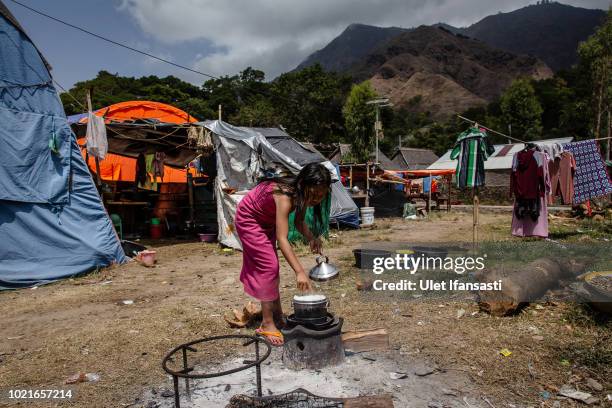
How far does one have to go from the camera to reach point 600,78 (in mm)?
23672

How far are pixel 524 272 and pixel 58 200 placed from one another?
705 centimetres

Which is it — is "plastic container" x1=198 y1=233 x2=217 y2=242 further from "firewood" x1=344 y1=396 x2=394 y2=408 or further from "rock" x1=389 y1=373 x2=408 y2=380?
"firewood" x1=344 y1=396 x2=394 y2=408

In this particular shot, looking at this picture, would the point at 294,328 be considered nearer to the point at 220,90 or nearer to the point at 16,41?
the point at 16,41

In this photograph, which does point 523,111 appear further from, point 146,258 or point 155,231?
point 146,258

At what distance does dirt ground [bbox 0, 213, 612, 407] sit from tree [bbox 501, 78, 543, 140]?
40790 mm

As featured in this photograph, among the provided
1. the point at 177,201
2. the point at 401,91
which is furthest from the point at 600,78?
the point at 401,91

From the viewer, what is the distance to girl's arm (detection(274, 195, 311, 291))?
9.89 ft

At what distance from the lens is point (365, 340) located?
338cm

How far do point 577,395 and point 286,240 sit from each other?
2.28 m

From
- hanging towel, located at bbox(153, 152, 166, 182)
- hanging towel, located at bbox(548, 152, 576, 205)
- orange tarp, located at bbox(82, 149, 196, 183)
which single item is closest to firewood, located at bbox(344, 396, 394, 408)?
hanging towel, located at bbox(548, 152, 576, 205)

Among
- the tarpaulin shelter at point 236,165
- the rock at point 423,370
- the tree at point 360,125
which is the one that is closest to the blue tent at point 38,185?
the tarpaulin shelter at point 236,165

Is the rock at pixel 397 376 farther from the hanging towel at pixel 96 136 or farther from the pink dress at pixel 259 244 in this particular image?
the hanging towel at pixel 96 136

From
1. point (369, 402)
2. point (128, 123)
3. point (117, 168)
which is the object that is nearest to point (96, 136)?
point (128, 123)

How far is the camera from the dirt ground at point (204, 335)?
3.04 m
